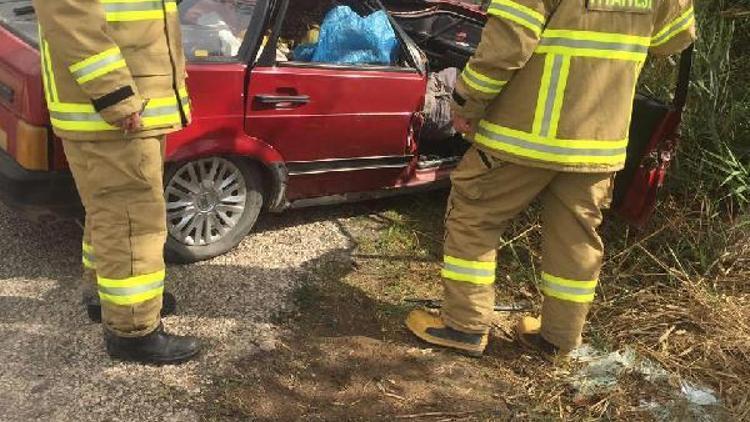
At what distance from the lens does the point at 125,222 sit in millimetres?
2836

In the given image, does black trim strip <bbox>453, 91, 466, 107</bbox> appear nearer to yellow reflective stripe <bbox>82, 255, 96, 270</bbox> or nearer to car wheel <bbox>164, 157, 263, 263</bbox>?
car wheel <bbox>164, 157, 263, 263</bbox>

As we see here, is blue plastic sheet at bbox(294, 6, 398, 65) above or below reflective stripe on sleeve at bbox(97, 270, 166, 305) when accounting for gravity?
above

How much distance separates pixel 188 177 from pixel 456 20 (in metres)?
2.78

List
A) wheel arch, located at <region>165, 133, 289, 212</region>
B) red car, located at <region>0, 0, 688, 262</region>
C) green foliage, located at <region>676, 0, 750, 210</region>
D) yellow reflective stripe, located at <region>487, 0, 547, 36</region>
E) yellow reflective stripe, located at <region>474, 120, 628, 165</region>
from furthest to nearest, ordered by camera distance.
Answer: green foliage, located at <region>676, 0, 750, 210</region>
wheel arch, located at <region>165, 133, 289, 212</region>
red car, located at <region>0, 0, 688, 262</region>
yellow reflective stripe, located at <region>474, 120, 628, 165</region>
yellow reflective stripe, located at <region>487, 0, 547, 36</region>

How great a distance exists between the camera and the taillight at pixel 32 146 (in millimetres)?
3170

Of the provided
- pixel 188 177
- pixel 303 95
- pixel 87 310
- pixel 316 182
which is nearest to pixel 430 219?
pixel 316 182

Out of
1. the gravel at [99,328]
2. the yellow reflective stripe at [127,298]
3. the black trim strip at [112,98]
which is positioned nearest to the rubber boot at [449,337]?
the gravel at [99,328]

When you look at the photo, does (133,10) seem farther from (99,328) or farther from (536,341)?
(536,341)

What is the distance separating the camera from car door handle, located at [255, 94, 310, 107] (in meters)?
3.74

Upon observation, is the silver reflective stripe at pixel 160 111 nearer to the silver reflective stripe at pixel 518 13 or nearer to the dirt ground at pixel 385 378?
the dirt ground at pixel 385 378

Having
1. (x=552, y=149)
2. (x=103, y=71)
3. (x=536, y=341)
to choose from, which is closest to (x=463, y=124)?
(x=552, y=149)

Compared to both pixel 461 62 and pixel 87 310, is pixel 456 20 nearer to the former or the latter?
pixel 461 62

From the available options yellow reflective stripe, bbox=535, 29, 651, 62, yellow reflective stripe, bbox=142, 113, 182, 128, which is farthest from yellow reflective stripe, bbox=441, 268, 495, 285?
yellow reflective stripe, bbox=142, 113, 182, 128

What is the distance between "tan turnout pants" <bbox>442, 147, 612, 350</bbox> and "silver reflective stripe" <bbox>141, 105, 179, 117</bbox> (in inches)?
48.8
